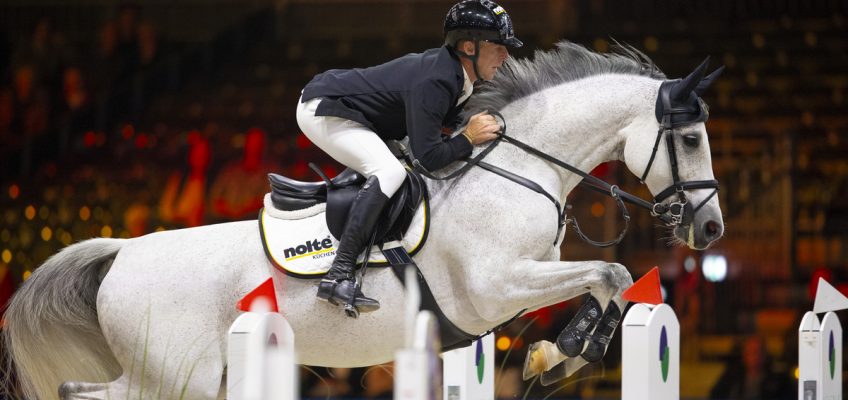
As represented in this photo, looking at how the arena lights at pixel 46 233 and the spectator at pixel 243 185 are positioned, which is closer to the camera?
the spectator at pixel 243 185

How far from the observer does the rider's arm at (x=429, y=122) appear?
122 inches

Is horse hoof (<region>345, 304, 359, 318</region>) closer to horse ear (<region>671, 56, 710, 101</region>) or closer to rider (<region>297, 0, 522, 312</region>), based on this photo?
rider (<region>297, 0, 522, 312</region>)

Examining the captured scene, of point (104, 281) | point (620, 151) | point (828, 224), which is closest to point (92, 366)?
point (104, 281)

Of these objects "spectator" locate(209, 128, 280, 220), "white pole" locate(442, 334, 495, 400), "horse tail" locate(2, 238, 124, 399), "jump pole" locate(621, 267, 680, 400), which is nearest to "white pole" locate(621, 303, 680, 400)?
"jump pole" locate(621, 267, 680, 400)

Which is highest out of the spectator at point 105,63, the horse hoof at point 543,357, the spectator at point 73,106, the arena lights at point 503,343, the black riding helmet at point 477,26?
the spectator at point 105,63

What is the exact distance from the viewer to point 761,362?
6.62 meters

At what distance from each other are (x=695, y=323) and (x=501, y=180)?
454 cm

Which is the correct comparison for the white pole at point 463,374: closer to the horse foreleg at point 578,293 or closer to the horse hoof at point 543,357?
the horse hoof at point 543,357

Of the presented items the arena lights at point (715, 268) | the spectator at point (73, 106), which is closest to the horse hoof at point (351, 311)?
the arena lights at point (715, 268)

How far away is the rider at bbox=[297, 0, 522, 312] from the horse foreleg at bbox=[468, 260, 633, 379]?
0.41 metres

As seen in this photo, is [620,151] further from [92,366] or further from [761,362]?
[761,362]

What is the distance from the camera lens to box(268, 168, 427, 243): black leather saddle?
3.20 m

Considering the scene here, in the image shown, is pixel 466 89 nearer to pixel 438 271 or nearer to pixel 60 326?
pixel 438 271

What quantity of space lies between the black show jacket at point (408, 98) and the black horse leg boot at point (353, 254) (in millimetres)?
206
